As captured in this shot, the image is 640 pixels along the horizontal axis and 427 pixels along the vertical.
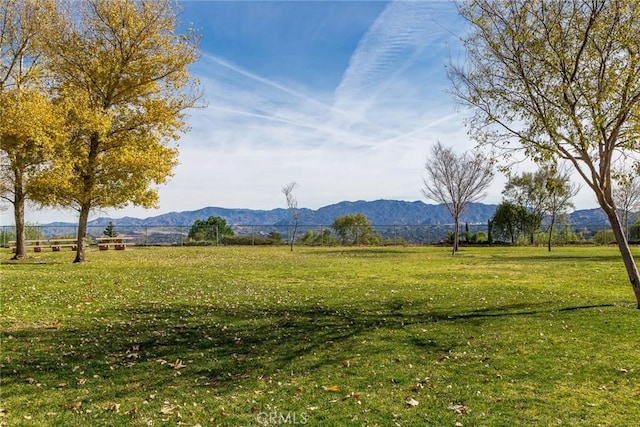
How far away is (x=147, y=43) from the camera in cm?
1934

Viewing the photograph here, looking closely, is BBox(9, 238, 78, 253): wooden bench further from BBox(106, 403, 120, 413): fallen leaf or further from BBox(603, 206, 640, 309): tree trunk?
BBox(603, 206, 640, 309): tree trunk

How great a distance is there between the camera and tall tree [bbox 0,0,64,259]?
667 inches

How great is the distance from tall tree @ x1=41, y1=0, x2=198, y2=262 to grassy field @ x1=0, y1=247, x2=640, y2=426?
727 centimetres

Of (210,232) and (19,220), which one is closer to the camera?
(19,220)

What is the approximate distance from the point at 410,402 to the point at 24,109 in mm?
17544

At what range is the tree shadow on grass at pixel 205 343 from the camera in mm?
5598

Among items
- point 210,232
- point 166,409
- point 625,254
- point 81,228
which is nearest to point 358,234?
point 210,232

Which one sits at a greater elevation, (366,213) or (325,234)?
(366,213)

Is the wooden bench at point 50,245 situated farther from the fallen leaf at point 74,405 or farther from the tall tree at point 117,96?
the fallen leaf at point 74,405

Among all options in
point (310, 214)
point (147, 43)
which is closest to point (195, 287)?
point (147, 43)

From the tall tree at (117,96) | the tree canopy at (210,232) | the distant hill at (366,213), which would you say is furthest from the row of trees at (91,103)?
the distant hill at (366,213)

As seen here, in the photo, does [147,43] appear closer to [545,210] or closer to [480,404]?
[480,404]

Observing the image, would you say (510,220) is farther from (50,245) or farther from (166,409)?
(166,409)

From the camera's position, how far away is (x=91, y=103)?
19297 mm
